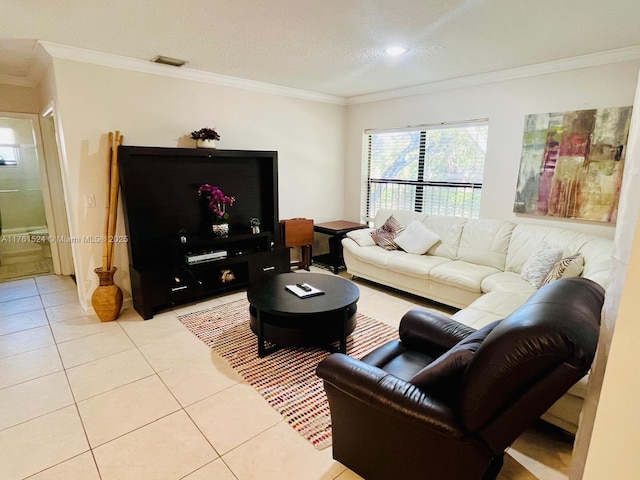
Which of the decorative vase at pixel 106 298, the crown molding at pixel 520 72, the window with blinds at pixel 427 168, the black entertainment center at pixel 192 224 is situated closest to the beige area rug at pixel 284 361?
the black entertainment center at pixel 192 224

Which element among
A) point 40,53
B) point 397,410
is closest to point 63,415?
point 397,410

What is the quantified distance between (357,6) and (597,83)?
8.20 ft

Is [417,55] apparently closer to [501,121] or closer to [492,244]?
[501,121]

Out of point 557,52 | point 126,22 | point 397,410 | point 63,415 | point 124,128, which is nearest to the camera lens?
point 397,410

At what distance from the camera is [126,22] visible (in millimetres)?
2428

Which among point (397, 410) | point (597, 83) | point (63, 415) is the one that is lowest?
point (63, 415)

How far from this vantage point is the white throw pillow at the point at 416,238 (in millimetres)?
4051

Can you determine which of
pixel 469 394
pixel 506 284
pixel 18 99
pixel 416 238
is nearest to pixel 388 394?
pixel 469 394

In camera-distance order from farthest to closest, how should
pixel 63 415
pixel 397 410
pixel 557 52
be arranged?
pixel 557 52 → pixel 63 415 → pixel 397 410

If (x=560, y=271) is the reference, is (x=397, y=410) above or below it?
below

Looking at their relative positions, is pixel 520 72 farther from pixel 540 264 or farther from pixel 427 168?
pixel 540 264

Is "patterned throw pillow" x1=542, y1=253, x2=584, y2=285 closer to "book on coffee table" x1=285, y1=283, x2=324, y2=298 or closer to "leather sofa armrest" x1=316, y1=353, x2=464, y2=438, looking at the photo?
"book on coffee table" x1=285, y1=283, x2=324, y2=298

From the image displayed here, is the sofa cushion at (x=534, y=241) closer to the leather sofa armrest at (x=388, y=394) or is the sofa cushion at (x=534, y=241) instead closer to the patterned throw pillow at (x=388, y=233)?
the patterned throw pillow at (x=388, y=233)

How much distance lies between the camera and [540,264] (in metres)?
3.06
